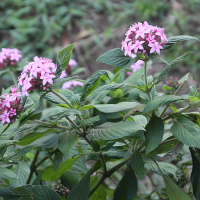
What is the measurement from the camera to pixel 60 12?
12.2 ft

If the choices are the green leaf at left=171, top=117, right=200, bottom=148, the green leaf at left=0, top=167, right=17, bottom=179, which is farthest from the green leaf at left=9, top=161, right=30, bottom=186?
the green leaf at left=171, top=117, right=200, bottom=148

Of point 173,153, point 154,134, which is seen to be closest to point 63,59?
point 154,134

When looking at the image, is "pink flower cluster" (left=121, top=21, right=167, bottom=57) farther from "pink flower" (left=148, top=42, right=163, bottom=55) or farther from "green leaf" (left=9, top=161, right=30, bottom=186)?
"green leaf" (left=9, top=161, right=30, bottom=186)

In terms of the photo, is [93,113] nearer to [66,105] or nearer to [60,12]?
[66,105]

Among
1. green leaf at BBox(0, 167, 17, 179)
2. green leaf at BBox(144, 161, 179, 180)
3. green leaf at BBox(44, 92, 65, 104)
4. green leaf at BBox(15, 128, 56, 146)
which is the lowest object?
green leaf at BBox(144, 161, 179, 180)

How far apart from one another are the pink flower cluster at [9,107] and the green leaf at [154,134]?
401 mm

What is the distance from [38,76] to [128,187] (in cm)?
52

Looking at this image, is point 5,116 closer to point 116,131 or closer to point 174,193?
point 116,131

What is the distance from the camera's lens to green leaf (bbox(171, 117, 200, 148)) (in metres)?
0.75

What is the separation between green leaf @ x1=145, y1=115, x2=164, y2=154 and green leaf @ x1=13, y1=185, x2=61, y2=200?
334 millimetres

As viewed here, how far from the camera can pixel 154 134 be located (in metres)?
0.80

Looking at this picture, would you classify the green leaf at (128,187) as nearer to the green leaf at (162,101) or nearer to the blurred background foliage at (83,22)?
the green leaf at (162,101)

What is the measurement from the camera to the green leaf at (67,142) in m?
0.79

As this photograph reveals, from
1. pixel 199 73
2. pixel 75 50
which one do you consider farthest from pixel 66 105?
pixel 75 50
